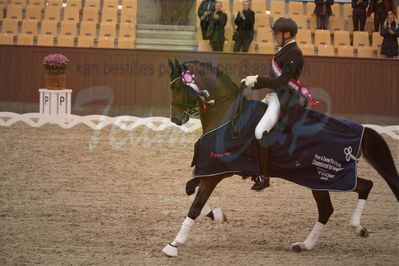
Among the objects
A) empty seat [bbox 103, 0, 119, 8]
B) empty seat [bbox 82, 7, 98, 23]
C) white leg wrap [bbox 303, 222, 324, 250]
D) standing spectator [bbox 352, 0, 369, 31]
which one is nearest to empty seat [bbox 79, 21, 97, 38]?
empty seat [bbox 82, 7, 98, 23]

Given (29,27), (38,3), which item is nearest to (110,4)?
(38,3)

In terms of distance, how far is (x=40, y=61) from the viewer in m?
15.6

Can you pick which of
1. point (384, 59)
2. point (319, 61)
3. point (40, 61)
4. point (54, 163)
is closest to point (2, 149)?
point (54, 163)

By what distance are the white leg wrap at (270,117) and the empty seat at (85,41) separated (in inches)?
463

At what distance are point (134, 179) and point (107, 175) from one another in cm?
42

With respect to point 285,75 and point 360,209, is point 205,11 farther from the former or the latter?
point 360,209

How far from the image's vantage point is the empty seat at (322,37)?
1695cm

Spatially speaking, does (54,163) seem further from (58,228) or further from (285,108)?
(285,108)

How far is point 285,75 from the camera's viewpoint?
5.39 meters

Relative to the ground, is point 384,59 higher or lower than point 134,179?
higher

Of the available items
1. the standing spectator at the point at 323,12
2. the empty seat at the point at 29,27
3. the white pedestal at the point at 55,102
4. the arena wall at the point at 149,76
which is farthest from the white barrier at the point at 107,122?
the standing spectator at the point at 323,12

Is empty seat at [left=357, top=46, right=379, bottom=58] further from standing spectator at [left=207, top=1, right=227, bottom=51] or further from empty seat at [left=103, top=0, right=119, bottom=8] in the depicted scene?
empty seat at [left=103, top=0, right=119, bottom=8]

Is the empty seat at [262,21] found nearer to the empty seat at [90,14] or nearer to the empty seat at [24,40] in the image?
the empty seat at [90,14]

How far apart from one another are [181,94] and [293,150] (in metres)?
1.09
